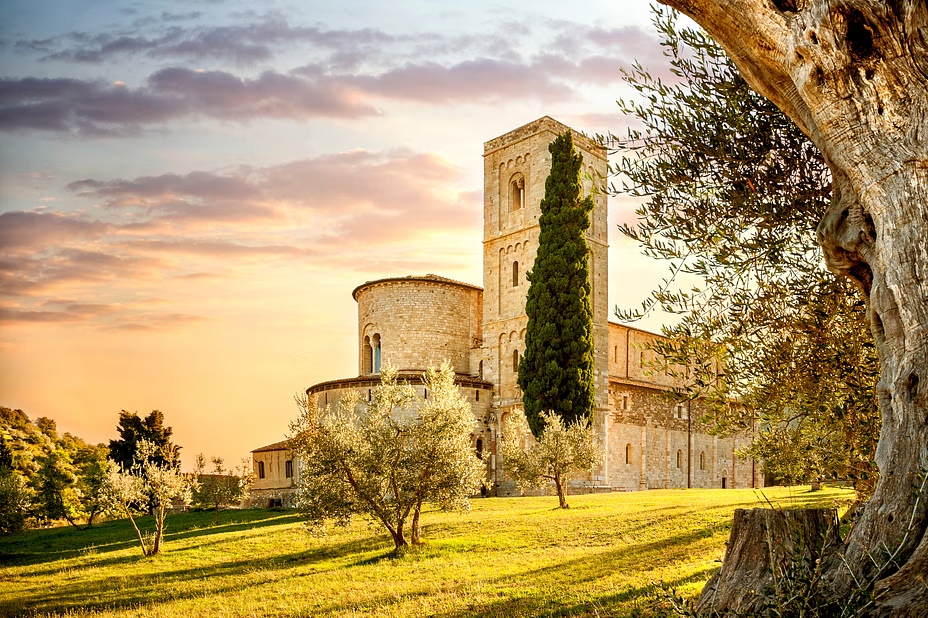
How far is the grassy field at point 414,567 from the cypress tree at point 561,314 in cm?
677

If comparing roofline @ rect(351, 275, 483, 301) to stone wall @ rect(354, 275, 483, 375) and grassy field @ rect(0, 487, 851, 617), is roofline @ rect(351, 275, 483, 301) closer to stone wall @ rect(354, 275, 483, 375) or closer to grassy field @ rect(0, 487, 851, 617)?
stone wall @ rect(354, 275, 483, 375)

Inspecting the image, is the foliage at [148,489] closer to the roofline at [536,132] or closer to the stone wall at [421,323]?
the stone wall at [421,323]

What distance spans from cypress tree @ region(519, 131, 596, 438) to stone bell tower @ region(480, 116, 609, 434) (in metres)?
5.00

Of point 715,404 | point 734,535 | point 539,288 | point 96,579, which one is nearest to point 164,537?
point 96,579

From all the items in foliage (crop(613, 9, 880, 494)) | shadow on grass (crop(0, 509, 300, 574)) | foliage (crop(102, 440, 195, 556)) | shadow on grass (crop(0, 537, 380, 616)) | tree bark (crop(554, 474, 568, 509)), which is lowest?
shadow on grass (crop(0, 509, 300, 574))

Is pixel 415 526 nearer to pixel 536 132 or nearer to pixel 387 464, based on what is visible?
pixel 387 464

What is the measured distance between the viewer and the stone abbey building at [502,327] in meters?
41.0

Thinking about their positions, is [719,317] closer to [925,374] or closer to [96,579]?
[925,374]

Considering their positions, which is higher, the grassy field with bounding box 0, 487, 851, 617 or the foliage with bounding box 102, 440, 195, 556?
the foliage with bounding box 102, 440, 195, 556

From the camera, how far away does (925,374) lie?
4809 mm

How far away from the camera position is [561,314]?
35.0 meters

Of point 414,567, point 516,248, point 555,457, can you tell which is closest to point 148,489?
point 414,567

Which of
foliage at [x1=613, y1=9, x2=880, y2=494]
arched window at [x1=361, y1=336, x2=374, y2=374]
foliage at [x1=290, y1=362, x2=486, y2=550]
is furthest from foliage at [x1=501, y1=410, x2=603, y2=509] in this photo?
foliage at [x1=613, y1=9, x2=880, y2=494]

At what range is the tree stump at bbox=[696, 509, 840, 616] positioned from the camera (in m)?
5.06
